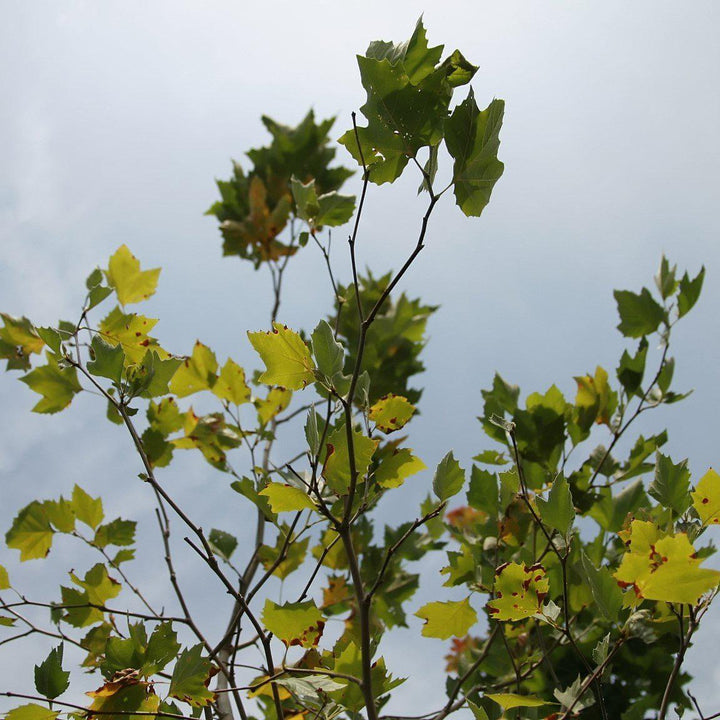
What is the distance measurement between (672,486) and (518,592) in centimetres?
36

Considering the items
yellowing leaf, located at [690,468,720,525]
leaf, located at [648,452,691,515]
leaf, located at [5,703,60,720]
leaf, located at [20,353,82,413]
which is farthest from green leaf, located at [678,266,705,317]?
leaf, located at [5,703,60,720]

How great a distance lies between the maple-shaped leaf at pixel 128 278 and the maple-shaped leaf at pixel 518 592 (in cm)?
127

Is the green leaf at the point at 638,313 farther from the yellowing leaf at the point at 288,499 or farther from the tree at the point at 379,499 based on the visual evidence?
the yellowing leaf at the point at 288,499

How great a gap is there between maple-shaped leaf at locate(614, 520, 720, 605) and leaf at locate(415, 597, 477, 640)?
0.57 metres

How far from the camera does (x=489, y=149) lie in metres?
0.99

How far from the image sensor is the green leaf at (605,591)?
3.41 ft

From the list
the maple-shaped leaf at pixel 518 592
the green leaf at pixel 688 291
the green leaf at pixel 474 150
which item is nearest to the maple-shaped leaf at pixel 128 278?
the green leaf at pixel 474 150

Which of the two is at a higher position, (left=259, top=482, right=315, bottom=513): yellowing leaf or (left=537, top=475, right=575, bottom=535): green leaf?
(left=259, top=482, right=315, bottom=513): yellowing leaf

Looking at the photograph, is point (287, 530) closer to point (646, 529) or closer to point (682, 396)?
point (646, 529)

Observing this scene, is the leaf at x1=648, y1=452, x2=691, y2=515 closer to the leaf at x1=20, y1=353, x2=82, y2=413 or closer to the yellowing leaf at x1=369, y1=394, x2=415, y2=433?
the yellowing leaf at x1=369, y1=394, x2=415, y2=433

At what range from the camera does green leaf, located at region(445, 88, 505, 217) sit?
98 cm

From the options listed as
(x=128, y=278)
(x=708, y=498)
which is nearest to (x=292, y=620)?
(x=708, y=498)

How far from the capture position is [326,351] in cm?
Result: 106

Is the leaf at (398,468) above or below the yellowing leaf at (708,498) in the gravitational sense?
above
